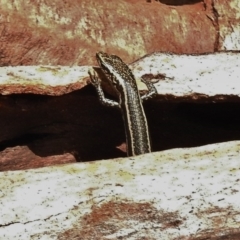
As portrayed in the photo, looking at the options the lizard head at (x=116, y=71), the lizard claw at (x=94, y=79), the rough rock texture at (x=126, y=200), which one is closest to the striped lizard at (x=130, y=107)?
the lizard head at (x=116, y=71)

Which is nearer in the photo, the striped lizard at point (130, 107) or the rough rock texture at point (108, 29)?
the striped lizard at point (130, 107)

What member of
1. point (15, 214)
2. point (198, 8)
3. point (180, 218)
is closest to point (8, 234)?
point (15, 214)

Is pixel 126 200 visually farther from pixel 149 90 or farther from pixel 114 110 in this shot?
pixel 114 110

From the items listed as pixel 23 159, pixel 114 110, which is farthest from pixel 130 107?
pixel 23 159

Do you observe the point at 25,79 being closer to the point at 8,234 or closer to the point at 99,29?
the point at 8,234

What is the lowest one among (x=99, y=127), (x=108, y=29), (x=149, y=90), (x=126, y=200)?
(x=126, y=200)

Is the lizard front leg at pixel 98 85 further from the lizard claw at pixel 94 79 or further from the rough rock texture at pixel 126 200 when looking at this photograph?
the rough rock texture at pixel 126 200
